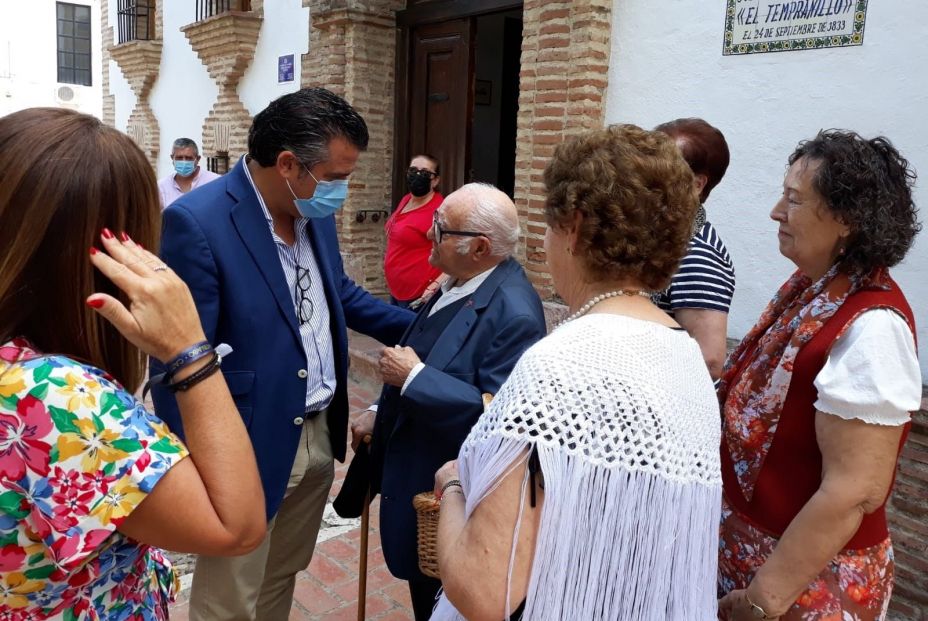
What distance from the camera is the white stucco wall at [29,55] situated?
26016mm

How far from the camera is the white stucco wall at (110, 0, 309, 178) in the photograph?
7277 millimetres

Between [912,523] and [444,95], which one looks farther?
[444,95]

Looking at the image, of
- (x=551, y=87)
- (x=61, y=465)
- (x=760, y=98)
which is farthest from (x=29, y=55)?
(x=61, y=465)

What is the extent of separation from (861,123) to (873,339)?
2268 millimetres

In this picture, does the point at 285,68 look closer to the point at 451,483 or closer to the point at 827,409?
the point at 451,483

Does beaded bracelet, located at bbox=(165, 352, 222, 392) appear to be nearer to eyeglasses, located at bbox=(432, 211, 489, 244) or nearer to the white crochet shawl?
the white crochet shawl

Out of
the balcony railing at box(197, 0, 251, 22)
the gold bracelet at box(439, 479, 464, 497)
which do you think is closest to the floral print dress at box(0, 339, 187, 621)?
the gold bracelet at box(439, 479, 464, 497)

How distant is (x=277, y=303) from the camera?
7.13ft

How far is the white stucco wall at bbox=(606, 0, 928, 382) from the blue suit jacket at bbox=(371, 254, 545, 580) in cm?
190

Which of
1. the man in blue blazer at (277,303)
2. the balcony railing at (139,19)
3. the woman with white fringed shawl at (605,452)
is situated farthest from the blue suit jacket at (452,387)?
the balcony railing at (139,19)

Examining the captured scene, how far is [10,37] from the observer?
26.2m

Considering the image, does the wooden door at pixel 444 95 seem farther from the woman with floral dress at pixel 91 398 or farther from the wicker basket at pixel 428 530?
the woman with floral dress at pixel 91 398

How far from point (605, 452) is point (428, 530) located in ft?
2.87

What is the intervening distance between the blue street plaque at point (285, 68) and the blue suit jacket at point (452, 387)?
18.7 feet
